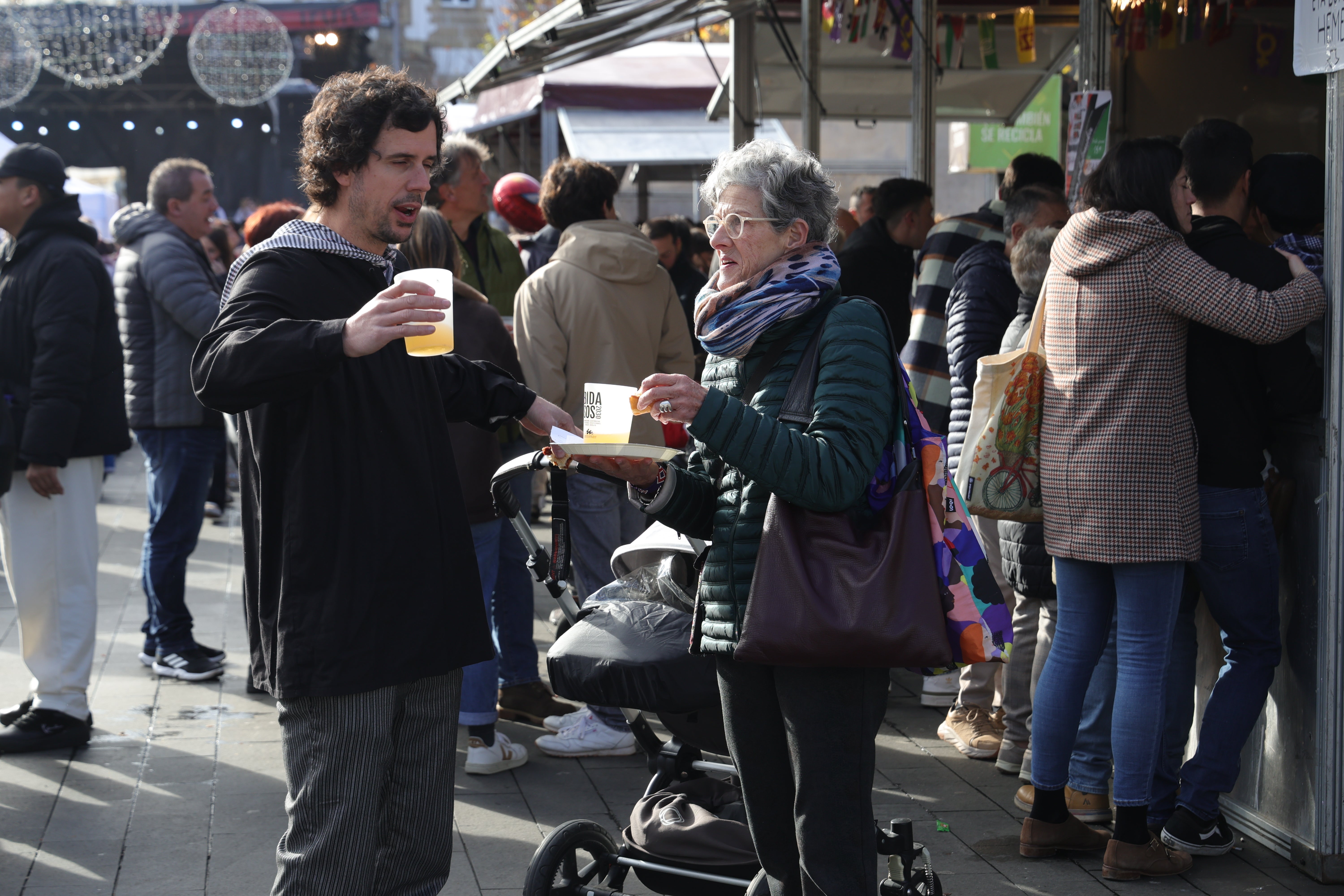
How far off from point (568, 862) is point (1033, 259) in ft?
8.03

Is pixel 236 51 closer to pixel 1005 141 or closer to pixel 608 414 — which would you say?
pixel 1005 141

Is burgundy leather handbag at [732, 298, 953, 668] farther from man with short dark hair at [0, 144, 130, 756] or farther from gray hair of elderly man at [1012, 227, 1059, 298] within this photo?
man with short dark hair at [0, 144, 130, 756]

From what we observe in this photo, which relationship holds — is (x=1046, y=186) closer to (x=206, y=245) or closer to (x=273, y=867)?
(x=273, y=867)

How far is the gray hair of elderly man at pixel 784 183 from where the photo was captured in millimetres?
2578

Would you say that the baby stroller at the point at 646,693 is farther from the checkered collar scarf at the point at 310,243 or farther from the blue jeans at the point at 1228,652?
the blue jeans at the point at 1228,652

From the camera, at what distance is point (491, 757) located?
473 cm

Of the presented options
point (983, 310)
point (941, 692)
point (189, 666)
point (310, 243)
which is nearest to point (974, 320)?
point (983, 310)

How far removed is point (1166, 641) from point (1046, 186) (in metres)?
1.89

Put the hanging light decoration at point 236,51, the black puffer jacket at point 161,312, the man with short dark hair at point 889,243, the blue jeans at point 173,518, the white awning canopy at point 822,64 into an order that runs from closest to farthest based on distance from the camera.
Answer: the black puffer jacket at point 161,312
the blue jeans at point 173,518
the man with short dark hair at point 889,243
the white awning canopy at point 822,64
the hanging light decoration at point 236,51

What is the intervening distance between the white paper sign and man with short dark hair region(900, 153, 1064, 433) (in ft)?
5.04

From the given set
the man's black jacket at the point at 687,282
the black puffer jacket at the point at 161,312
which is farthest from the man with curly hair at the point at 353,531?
the man's black jacket at the point at 687,282

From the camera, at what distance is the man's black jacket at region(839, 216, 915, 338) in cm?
624

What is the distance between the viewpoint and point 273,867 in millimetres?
3891

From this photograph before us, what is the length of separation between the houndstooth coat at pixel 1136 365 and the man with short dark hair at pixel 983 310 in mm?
913
